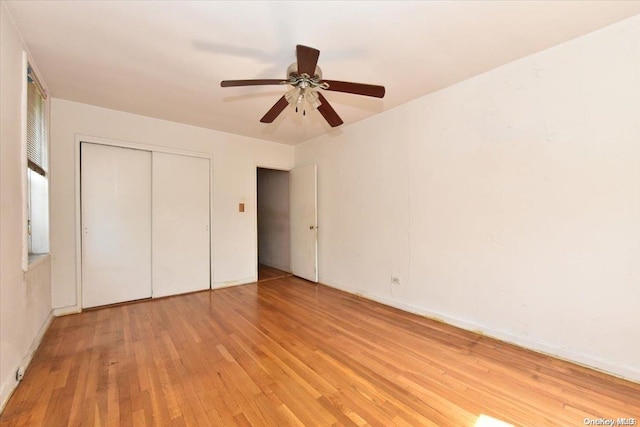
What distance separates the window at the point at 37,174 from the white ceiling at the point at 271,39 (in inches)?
9.2

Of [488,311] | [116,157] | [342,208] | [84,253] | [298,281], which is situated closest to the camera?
[488,311]

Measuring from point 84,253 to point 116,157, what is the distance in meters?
1.27

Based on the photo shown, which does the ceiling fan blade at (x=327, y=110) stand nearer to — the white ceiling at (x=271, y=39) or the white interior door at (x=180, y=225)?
the white ceiling at (x=271, y=39)

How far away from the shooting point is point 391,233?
3.47 m

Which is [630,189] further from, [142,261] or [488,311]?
[142,261]

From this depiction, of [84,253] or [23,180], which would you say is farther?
[84,253]

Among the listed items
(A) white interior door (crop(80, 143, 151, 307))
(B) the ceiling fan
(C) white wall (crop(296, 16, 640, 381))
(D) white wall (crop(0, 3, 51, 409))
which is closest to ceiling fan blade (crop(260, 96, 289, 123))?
(B) the ceiling fan

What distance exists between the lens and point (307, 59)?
1760mm

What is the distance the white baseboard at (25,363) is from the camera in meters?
1.69

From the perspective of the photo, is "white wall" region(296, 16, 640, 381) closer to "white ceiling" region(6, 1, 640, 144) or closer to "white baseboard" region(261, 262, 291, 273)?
"white ceiling" region(6, 1, 640, 144)

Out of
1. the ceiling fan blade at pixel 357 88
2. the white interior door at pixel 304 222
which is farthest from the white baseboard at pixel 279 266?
the ceiling fan blade at pixel 357 88

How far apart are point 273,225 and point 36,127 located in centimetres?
388

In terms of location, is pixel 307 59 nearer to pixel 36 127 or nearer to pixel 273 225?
pixel 36 127

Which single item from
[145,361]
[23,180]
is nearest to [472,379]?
A: [145,361]
